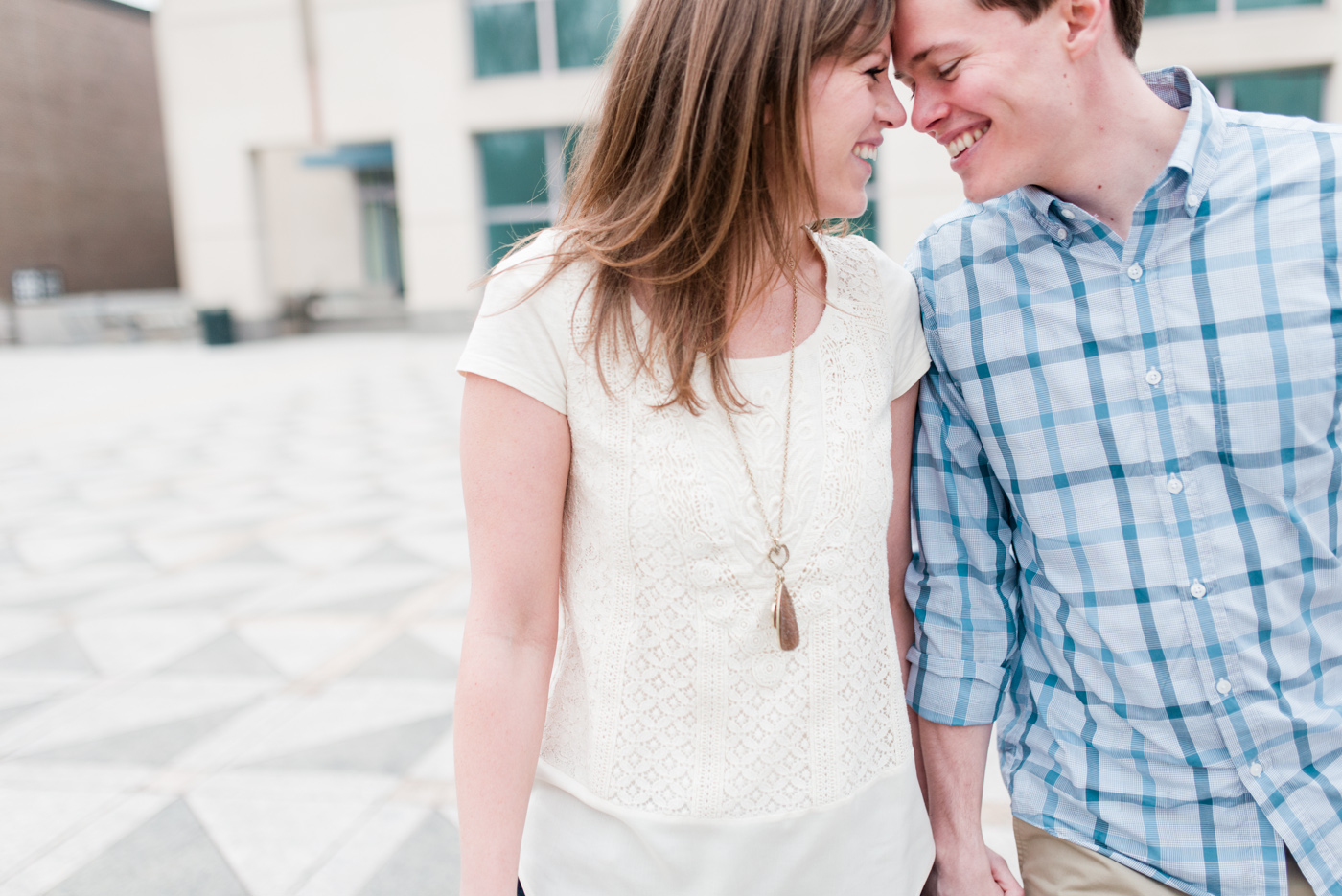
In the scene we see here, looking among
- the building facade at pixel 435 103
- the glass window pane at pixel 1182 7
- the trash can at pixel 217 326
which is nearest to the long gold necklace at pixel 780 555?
the building facade at pixel 435 103

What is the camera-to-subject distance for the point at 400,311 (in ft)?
71.8

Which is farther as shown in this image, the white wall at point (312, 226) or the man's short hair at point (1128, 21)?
the white wall at point (312, 226)

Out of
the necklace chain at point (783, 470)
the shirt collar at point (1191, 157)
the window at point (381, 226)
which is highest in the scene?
the window at point (381, 226)

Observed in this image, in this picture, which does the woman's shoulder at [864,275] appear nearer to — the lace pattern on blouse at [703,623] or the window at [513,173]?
the lace pattern on blouse at [703,623]

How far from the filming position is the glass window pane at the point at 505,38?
15099 mm

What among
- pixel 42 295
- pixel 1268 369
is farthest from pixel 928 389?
pixel 42 295

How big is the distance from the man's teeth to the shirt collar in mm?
97

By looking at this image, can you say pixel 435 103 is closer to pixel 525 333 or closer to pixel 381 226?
pixel 381 226

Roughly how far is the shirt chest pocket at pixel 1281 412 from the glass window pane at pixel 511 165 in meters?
15.2

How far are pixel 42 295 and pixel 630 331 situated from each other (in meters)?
28.1

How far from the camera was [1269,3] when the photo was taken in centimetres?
1230

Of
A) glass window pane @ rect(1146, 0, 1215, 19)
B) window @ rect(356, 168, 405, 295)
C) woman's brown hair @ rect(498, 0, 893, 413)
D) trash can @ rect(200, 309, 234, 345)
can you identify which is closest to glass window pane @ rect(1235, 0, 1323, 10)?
glass window pane @ rect(1146, 0, 1215, 19)

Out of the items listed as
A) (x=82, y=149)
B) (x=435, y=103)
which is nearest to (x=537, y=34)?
(x=435, y=103)

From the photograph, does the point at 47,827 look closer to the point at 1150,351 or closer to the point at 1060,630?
the point at 1060,630
